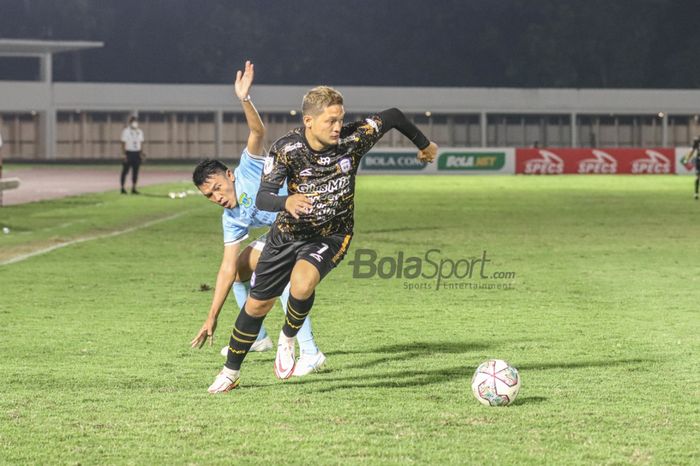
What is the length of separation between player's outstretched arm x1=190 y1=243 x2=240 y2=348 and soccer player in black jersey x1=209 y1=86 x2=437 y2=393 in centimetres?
40

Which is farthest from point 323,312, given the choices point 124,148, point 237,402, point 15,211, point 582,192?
point 582,192

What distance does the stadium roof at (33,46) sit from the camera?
247 feet

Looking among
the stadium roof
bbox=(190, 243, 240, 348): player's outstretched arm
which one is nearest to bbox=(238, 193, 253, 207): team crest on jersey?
bbox=(190, 243, 240, 348): player's outstretched arm

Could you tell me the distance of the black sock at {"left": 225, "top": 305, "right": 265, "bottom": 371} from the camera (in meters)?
7.90

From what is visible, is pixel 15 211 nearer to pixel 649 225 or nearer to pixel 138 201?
pixel 138 201

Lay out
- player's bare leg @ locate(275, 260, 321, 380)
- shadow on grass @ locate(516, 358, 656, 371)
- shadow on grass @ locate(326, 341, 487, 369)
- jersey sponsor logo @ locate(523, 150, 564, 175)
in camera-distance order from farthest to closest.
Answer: jersey sponsor logo @ locate(523, 150, 564, 175) < shadow on grass @ locate(326, 341, 487, 369) < shadow on grass @ locate(516, 358, 656, 371) < player's bare leg @ locate(275, 260, 321, 380)

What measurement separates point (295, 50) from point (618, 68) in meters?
27.1

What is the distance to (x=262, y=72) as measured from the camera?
10394cm

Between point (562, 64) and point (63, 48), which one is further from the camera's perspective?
point (562, 64)

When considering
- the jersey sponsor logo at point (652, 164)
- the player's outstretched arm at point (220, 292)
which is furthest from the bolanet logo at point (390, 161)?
the player's outstretched arm at point (220, 292)

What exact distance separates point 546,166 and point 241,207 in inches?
1882

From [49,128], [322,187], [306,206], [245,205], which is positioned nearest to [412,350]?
[245,205]

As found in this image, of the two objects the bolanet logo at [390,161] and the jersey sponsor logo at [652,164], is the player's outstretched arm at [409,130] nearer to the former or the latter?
the bolanet logo at [390,161]

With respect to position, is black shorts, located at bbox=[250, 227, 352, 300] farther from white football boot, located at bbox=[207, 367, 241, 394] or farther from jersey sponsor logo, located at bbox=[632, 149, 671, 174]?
jersey sponsor logo, located at bbox=[632, 149, 671, 174]
